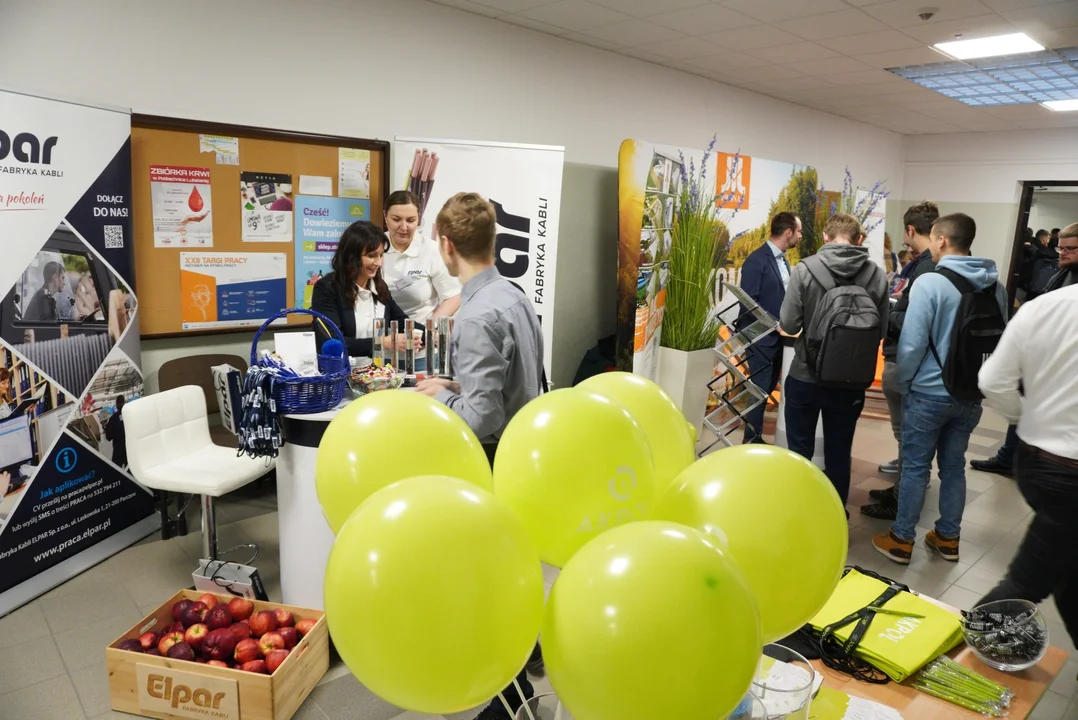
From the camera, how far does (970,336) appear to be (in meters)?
3.07

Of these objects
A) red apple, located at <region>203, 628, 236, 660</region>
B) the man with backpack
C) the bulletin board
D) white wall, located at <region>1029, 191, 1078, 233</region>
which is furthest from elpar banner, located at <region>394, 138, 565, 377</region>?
white wall, located at <region>1029, 191, 1078, 233</region>

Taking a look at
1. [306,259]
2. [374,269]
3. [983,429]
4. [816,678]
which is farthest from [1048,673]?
[983,429]

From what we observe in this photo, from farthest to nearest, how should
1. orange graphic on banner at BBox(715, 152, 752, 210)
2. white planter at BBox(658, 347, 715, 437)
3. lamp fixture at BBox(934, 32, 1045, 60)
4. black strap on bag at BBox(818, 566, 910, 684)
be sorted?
orange graphic on banner at BBox(715, 152, 752, 210) < lamp fixture at BBox(934, 32, 1045, 60) < white planter at BBox(658, 347, 715, 437) < black strap on bag at BBox(818, 566, 910, 684)

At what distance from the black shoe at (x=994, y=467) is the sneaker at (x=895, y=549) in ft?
6.37

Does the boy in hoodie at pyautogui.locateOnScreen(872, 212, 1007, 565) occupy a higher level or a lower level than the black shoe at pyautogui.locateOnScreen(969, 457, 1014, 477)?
higher

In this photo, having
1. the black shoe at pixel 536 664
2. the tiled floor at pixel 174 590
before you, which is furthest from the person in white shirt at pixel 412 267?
the black shoe at pixel 536 664

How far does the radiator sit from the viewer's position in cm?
282

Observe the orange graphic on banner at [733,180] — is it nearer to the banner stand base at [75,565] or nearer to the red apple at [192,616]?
the banner stand base at [75,565]

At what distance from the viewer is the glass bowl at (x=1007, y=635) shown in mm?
1532

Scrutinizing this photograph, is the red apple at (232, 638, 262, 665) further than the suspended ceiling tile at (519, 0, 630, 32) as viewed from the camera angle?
No

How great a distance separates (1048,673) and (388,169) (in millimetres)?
3774

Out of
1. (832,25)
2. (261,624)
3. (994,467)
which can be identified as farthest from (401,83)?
(994,467)

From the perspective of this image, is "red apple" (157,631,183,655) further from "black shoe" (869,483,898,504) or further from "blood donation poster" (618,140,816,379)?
"black shoe" (869,483,898,504)

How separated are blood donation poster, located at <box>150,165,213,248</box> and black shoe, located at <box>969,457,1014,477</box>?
5249mm
